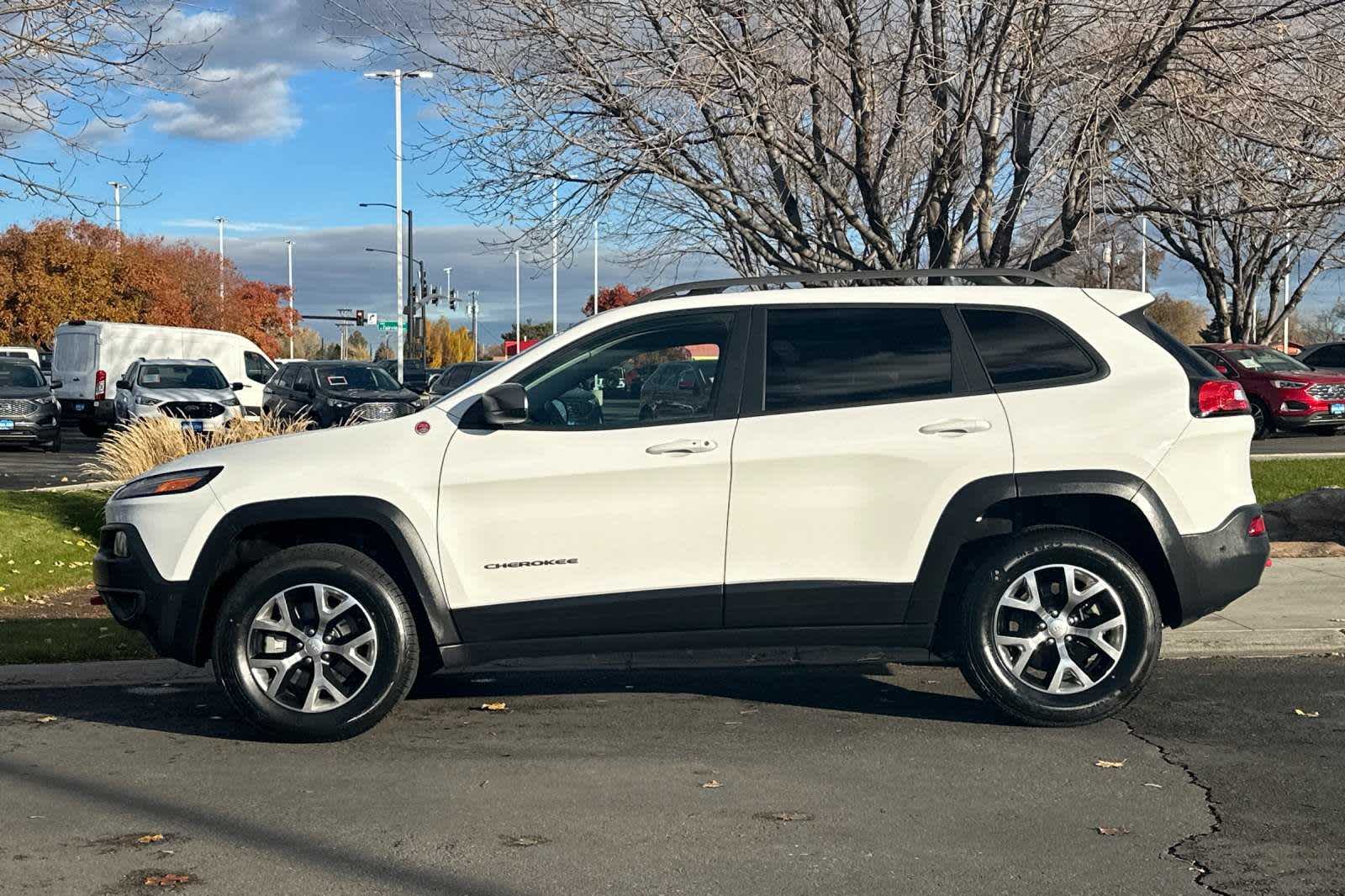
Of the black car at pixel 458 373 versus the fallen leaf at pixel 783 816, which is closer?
the fallen leaf at pixel 783 816

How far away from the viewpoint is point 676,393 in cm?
618

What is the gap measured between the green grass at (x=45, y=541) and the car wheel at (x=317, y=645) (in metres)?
4.88

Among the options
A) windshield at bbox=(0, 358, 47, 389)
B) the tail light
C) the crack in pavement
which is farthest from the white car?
the crack in pavement

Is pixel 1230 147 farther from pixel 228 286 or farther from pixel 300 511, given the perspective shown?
pixel 228 286

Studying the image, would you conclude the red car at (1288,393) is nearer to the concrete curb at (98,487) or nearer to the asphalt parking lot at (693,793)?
the concrete curb at (98,487)

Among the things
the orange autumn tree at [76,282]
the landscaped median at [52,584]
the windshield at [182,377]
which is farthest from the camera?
the orange autumn tree at [76,282]

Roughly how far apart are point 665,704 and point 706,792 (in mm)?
1532

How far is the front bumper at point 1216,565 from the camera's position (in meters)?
6.07

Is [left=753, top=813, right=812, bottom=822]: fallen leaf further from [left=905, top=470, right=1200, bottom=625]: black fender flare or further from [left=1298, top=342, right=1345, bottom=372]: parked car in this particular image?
[left=1298, top=342, right=1345, bottom=372]: parked car

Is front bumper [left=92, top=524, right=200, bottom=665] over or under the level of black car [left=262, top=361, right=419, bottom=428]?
under

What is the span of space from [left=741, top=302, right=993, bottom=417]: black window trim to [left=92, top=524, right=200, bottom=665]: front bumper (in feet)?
8.36

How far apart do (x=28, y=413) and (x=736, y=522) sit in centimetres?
2141

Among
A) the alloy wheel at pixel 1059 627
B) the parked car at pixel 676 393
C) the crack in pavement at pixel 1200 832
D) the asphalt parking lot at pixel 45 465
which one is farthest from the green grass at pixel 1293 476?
the asphalt parking lot at pixel 45 465

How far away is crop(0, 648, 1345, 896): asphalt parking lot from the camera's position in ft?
14.4
